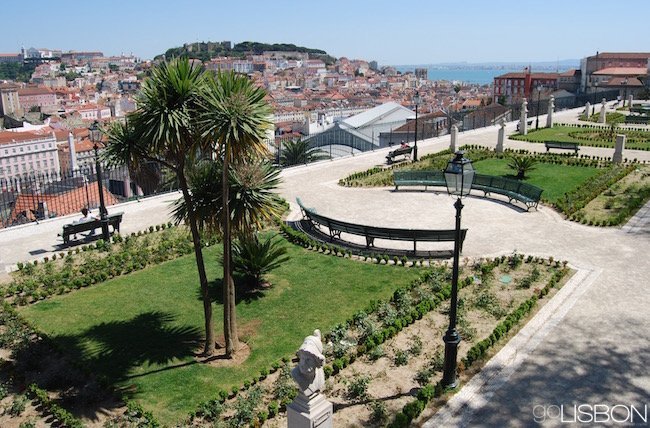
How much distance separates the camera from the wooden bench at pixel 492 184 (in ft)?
62.6

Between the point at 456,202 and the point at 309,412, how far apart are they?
3.46m

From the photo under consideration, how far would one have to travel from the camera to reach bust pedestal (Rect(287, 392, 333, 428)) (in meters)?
7.17

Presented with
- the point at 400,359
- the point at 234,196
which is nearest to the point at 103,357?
the point at 234,196

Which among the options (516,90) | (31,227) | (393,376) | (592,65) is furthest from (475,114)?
(516,90)

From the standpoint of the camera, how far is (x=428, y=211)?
19.2m

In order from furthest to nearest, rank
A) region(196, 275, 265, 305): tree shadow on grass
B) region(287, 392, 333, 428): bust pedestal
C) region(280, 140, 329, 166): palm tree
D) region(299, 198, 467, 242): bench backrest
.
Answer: region(280, 140, 329, 166): palm tree < region(299, 198, 467, 242): bench backrest < region(196, 275, 265, 305): tree shadow on grass < region(287, 392, 333, 428): bust pedestal

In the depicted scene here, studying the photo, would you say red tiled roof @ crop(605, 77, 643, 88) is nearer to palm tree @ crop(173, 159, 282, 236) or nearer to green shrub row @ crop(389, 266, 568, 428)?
green shrub row @ crop(389, 266, 568, 428)

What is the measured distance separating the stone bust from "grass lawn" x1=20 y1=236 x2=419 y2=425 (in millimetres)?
2610

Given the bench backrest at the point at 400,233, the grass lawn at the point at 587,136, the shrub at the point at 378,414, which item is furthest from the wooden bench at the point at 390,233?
the grass lawn at the point at 587,136

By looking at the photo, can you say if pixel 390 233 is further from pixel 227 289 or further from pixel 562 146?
pixel 562 146

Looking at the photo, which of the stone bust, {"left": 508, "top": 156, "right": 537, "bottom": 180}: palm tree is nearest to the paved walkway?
the stone bust

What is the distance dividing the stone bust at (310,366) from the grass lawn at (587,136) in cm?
2827

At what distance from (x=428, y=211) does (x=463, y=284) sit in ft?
20.6

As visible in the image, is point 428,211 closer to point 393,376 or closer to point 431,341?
point 431,341
